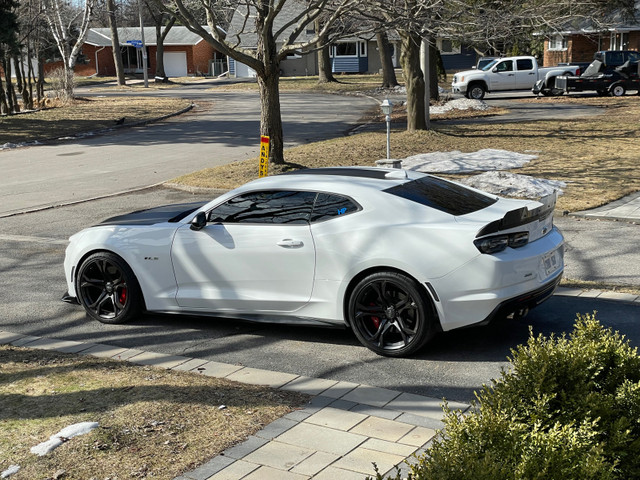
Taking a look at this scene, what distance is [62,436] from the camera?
5281mm

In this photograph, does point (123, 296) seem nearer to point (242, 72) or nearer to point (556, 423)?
point (556, 423)

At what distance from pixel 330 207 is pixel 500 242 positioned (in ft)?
4.93

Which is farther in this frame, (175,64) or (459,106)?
(175,64)

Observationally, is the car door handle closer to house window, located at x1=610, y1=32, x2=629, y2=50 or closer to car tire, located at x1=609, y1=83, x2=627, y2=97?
car tire, located at x1=609, y1=83, x2=627, y2=97

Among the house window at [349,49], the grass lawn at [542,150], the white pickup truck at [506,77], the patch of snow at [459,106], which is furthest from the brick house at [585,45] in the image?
the grass lawn at [542,150]

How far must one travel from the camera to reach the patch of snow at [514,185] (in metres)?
13.8

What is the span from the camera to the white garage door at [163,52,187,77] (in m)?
82.5

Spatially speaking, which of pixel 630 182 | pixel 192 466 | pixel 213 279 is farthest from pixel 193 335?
pixel 630 182

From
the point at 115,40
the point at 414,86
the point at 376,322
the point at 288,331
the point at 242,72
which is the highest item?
the point at 115,40

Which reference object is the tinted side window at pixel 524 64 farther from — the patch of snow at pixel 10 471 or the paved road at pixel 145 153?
the patch of snow at pixel 10 471

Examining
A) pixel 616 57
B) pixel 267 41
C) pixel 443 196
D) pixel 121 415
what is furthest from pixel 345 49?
pixel 121 415

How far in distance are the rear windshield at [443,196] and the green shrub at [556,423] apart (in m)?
Answer: 3.23

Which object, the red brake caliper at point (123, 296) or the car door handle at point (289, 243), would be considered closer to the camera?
the car door handle at point (289, 243)

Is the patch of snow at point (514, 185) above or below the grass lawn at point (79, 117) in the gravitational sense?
below
